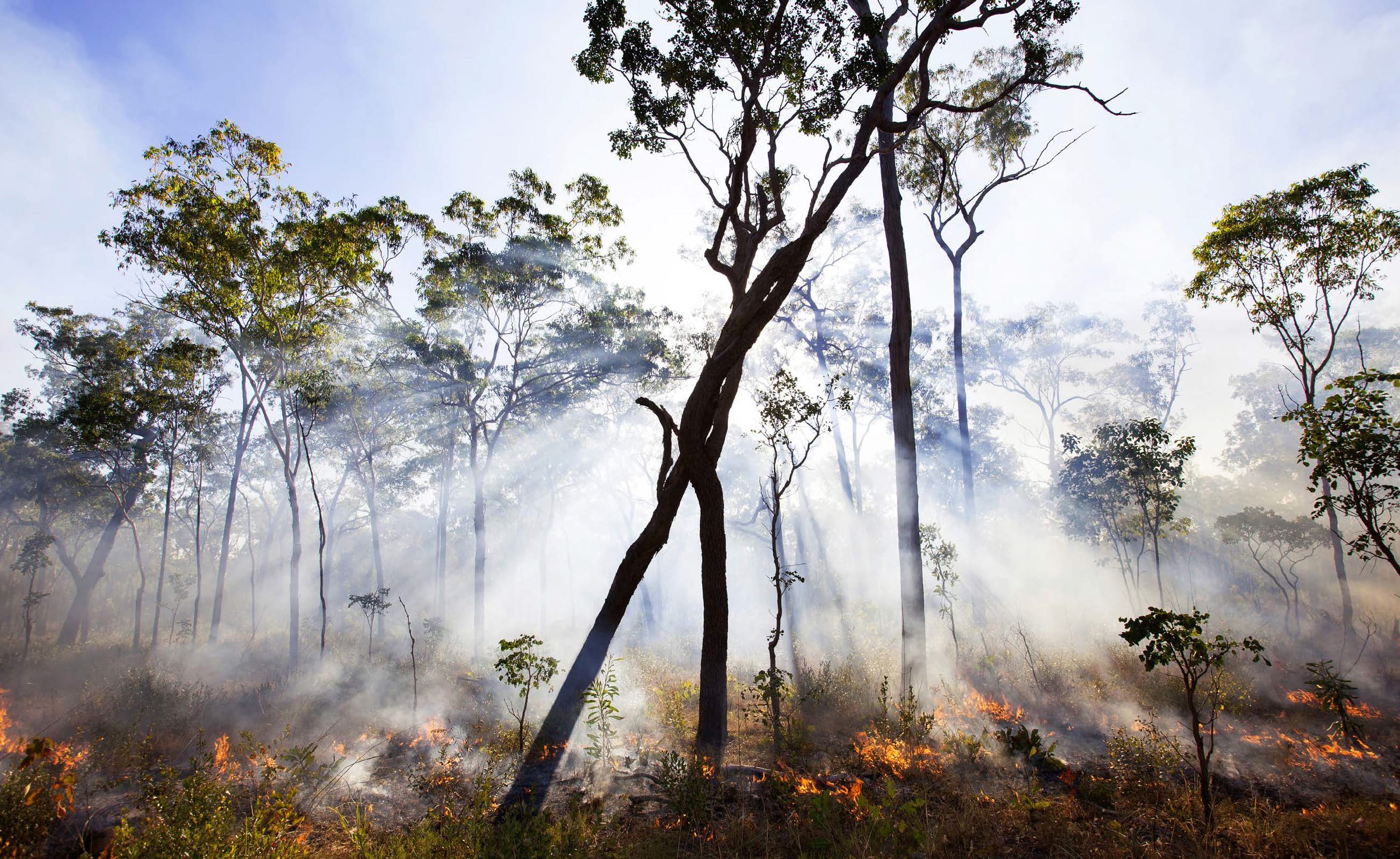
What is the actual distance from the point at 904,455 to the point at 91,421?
21.5 metres

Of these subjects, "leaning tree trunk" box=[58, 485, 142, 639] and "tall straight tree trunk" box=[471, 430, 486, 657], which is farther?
"leaning tree trunk" box=[58, 485, 142, 639]

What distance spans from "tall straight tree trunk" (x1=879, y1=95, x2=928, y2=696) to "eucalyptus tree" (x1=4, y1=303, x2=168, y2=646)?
69.9ft

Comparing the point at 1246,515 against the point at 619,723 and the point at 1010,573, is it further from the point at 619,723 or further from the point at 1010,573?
the point at 619,723

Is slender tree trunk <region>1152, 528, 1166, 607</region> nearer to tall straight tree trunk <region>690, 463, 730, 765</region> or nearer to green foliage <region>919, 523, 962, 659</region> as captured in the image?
green foliage <region>919, 523, 962, 659</region>

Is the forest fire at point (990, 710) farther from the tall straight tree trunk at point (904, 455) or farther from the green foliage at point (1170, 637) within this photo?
the green foliage at point (1170, 637)

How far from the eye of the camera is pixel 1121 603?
22.3 meters

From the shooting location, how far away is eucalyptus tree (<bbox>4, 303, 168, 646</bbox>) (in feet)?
55.0

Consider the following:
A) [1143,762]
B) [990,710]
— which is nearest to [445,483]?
[990,710]

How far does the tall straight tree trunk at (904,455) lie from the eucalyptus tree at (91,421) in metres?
21.3

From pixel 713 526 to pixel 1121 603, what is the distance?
2309cm

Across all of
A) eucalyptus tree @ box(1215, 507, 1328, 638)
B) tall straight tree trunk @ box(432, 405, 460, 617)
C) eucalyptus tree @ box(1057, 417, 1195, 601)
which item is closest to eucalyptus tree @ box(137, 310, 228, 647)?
tall straight tree trunk @ box(432, 405, 460, 617)

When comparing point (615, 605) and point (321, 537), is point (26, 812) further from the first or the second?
point (321, 537)

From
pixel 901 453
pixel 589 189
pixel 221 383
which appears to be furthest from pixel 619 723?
pixel 221 383

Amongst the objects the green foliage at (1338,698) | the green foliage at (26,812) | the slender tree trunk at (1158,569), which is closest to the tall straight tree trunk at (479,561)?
the green foliage at (26,812)
